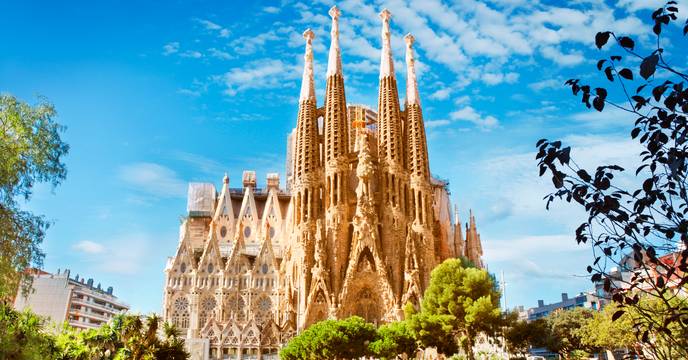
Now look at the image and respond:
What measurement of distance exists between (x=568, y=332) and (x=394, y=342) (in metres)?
22.1

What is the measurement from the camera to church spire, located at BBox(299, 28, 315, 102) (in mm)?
48781

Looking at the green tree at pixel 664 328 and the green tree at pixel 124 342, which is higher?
the green tree at pixel 124 342

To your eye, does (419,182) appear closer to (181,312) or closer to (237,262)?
(237,262)

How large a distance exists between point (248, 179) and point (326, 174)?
52.2 ft

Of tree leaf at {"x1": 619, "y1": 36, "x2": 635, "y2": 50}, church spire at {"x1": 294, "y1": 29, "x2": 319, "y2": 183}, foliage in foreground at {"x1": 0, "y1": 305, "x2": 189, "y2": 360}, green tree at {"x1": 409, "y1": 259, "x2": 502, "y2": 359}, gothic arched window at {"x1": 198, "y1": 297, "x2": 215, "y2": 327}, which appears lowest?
foliage in foreground at {"x1": 0, "y1": 305, "x2": 189, "y2": 360}

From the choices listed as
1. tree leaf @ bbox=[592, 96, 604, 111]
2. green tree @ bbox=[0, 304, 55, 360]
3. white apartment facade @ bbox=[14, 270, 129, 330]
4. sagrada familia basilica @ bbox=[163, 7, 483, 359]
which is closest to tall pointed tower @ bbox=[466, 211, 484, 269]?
sagrada familia basilica @ bbox=[163, 7, 483, 359]

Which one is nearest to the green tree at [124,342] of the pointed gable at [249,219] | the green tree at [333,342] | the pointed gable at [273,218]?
the green tree at [333,342]

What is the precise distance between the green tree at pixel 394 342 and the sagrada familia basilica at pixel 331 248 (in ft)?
27.9

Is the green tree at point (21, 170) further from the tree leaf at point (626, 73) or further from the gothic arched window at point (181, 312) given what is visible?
the gothic arched window at point (181, 312)

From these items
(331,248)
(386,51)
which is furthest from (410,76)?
(331,248)

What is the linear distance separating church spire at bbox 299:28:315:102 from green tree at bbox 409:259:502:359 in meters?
22.2

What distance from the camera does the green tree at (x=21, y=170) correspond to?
12516 millimetres

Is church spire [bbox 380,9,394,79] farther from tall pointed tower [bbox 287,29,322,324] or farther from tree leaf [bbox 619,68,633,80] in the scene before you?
tree leaf [bbox 619,68,633,80]

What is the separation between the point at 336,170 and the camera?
44438 mm
